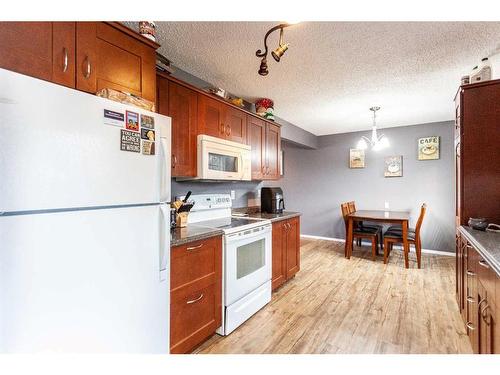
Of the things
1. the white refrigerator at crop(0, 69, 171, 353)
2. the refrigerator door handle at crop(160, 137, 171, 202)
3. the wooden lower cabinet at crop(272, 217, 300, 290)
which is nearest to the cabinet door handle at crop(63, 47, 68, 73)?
the white refrigerator at crop(0, 69, 171, 353)

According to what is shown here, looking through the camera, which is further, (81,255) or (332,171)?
(332,171)

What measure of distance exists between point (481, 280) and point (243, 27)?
2.23 m

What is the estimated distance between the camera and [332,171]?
5.53 meters

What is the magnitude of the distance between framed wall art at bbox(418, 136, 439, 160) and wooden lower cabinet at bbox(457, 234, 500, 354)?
3312mm

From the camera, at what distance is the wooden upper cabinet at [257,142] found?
2973 millimetres

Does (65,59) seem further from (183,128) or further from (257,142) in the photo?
(257,142)

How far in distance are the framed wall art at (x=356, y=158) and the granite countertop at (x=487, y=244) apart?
3286 millimetres

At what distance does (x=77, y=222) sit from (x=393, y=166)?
5269 millimetres

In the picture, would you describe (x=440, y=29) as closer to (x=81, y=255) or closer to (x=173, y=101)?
(x=173, y=101)

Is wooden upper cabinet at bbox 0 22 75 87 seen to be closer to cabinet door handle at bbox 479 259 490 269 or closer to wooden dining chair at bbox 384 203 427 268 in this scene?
cabinet door handle at bbox 479 259 490 269

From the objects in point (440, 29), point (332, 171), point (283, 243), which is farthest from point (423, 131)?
point (283, 243)

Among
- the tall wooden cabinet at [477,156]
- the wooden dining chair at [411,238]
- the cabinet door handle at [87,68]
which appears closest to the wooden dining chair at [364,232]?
the wooden dining chair at [411,238]

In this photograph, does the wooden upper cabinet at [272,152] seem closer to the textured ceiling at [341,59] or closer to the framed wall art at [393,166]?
the textured ceiling at [341,59]

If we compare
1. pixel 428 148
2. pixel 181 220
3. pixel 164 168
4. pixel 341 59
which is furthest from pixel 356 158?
pixel 164 168
